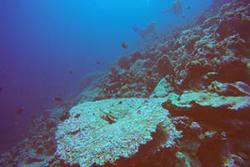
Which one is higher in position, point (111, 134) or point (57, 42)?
point (111, 134)

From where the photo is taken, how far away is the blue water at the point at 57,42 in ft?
93.1

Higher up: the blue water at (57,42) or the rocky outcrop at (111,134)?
the rocky outcrop at (111,134)

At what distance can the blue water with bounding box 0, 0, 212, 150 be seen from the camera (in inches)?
1117

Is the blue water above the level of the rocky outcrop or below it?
below

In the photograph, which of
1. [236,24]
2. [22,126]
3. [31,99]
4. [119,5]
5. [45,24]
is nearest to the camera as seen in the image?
[236,24]

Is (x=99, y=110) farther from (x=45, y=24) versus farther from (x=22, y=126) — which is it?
(x=45, y=24)

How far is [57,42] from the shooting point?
115 meters

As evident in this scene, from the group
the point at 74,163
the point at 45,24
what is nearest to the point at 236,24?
the point at 74,163

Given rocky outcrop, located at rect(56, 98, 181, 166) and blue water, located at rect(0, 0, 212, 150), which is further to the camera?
blue water, located at rect(0, 0, 212, 150)

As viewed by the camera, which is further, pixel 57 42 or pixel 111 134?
pixel 57 42

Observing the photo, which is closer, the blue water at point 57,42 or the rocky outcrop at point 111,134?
the rocky outcrop at point 111,134

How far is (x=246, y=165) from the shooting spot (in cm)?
432

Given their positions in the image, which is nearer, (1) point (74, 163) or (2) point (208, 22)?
(1) point (74, 163)

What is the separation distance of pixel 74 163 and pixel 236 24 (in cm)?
688
